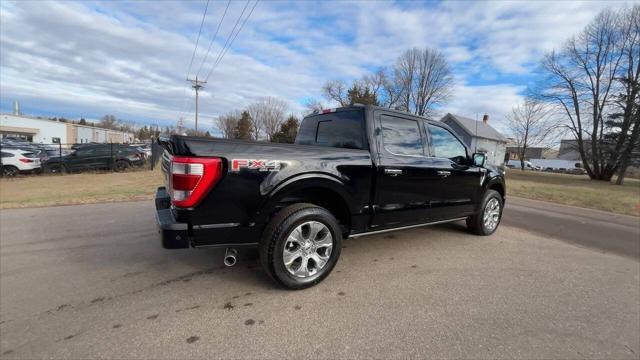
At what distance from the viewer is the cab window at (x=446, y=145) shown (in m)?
4.41

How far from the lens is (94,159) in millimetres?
15570

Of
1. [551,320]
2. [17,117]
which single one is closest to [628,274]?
[551,320]

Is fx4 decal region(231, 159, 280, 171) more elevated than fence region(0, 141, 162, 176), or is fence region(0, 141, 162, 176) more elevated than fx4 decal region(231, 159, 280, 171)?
fx4 decal region(231, 159, 280, 171)

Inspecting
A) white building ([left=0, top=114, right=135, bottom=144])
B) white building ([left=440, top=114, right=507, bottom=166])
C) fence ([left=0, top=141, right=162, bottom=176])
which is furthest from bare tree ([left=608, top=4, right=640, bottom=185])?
white building ([left=0, top=114, right=135, bottom=144])

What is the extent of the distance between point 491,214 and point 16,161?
17.7m

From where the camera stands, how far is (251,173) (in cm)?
280

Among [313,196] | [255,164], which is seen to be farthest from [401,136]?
[255,164]

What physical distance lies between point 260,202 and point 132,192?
7.69 meters

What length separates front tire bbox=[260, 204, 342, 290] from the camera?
2.94m

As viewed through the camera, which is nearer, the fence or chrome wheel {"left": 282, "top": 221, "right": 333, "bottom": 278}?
chrome wheel {"left": 282, "top": 221, "right": 333, "bottom": 278}

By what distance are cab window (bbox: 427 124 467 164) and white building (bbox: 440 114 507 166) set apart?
143 ft

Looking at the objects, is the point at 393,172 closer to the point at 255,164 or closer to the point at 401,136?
the point at 401,136

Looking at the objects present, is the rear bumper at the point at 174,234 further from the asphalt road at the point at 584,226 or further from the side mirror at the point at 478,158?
the asphalt road at the point at 584,226

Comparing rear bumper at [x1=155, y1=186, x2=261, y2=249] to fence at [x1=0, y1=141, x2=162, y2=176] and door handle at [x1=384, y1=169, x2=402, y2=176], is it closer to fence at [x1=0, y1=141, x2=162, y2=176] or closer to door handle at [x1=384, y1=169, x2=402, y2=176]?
door handle at [x1=384, y1=169, x2=402, y2=176]
